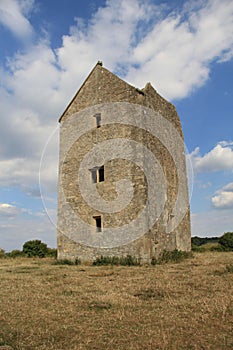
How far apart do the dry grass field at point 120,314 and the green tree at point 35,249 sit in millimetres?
14204

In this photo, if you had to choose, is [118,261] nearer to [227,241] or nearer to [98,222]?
[98,222]

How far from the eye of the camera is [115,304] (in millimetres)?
6137

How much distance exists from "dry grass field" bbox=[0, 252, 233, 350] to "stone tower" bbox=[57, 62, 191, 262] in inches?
215

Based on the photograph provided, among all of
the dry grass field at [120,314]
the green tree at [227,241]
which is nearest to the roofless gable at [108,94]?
the dry grass field at [120,314]

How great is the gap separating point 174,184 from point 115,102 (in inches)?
225

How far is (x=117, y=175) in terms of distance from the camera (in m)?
14.9

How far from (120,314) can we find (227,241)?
64.4 ft

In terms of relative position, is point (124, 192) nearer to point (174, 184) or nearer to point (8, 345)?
point (174, 184)

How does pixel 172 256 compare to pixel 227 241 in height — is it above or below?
below

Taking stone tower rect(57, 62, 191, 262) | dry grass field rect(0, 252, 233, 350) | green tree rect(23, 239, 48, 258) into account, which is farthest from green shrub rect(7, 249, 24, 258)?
dry grass field rect(0, 252, 233, 350)

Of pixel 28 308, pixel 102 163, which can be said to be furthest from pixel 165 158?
pixel 28 308

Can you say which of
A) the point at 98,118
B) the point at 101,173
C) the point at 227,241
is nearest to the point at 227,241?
the point at 227,241

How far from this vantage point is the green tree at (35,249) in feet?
74.0

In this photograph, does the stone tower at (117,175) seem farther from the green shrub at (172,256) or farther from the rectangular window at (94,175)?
the green shrub at (172,256)
